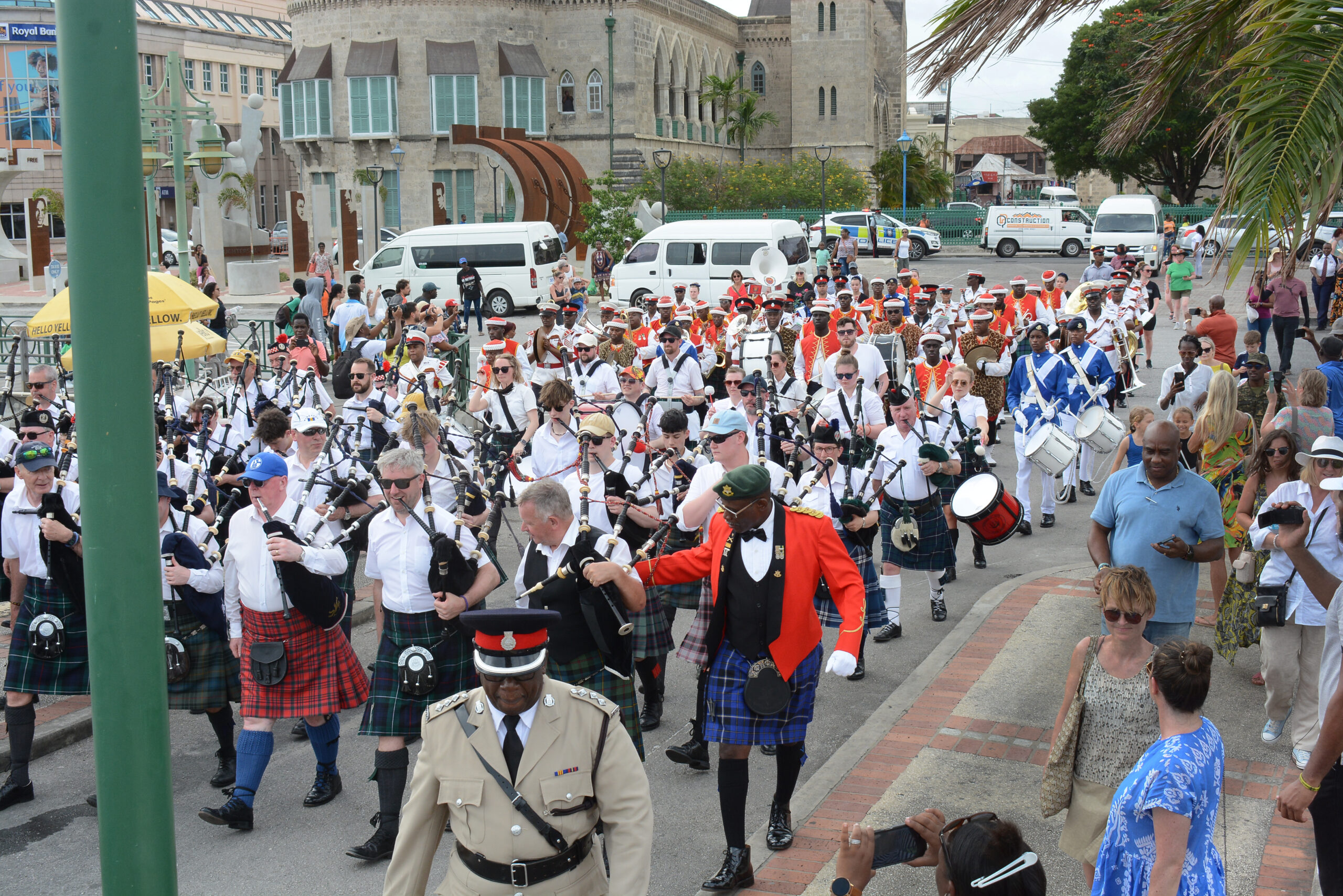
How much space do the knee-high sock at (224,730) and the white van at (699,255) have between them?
22.1 m

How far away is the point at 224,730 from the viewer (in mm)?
6953

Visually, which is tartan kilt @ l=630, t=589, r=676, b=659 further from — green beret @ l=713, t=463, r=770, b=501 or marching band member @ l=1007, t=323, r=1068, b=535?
marching band member @ l=1007, t=323, r=1068, b=535

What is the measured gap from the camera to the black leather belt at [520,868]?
3.76 m

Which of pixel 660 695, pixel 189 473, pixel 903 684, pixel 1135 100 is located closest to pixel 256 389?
pixel 189 473

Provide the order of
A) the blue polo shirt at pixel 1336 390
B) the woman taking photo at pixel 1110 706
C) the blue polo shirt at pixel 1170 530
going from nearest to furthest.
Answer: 1. the woman taking photo at pixel 1110 706
2. the blue polo shirt at pixel 1170 530
3. the blue polo shirt at pixel 1336 390

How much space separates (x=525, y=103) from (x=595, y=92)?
140 inches

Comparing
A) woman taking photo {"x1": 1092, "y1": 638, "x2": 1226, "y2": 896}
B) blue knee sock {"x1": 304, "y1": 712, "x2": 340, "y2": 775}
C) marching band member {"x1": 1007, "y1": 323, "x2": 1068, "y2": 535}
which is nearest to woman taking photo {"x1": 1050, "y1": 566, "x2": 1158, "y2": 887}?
woman taking photo {"x1": 1092, "y1": 638, "x2": 1226, "y2": 896}

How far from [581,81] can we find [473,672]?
177 ft

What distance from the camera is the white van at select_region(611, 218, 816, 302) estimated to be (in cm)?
2864

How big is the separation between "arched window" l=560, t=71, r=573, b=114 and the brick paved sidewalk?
171 feet

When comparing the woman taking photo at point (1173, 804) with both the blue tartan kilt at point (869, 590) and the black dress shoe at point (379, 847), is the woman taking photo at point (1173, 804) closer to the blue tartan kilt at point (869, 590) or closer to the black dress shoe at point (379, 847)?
the blue tartan kilt at point (869, 590)

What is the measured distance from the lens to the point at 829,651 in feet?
29.0

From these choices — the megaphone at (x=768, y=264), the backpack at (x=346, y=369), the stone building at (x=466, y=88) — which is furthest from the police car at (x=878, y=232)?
the backpack at (x=346, y=369)

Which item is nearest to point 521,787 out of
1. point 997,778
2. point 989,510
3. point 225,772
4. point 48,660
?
point 997,778
